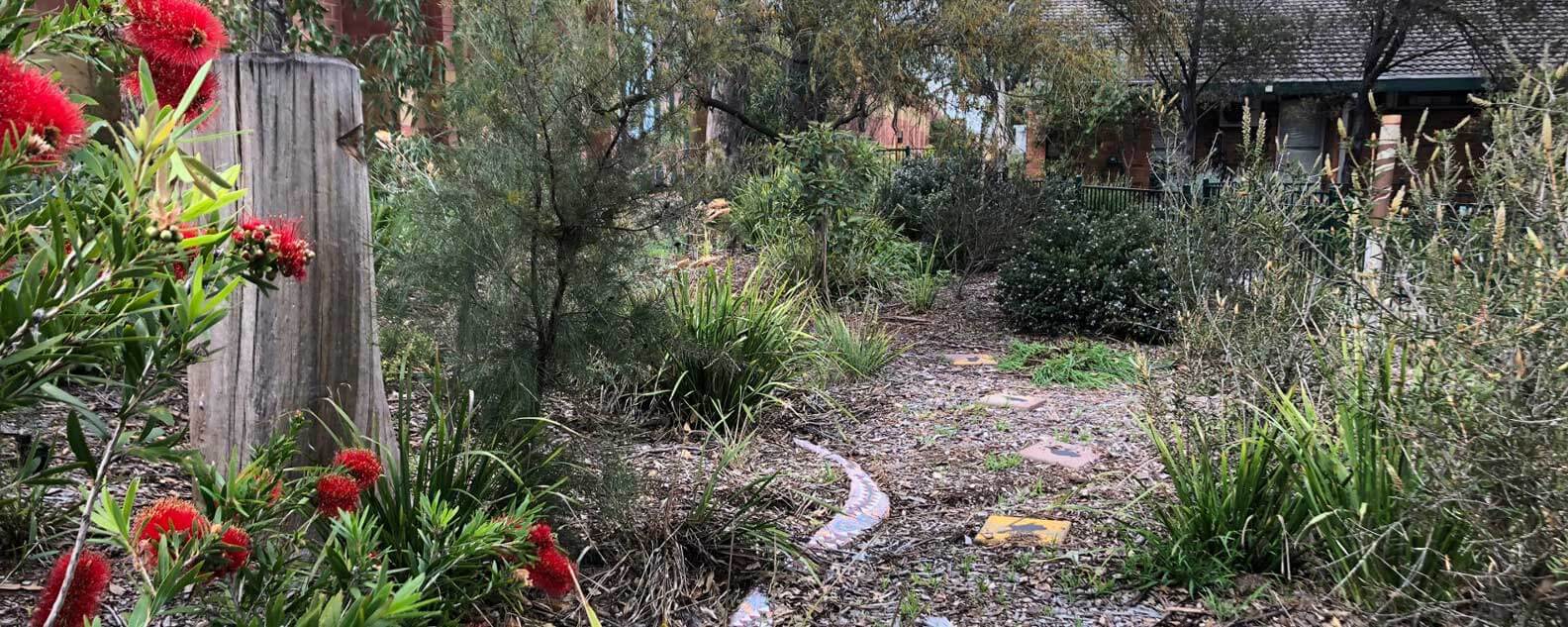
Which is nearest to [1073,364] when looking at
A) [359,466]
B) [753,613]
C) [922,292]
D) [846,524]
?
[922,292]

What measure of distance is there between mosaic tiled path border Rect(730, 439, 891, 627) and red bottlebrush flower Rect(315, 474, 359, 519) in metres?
1.57

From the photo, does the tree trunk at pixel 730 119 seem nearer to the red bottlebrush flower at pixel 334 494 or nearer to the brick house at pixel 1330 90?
the brick house at pixel 1330 90

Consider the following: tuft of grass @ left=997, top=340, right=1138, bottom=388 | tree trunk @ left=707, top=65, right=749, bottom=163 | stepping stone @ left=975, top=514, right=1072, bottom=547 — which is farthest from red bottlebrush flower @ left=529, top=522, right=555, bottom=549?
tree trunk @ left=707, top=65, right=749, bottom=163

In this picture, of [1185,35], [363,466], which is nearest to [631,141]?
[363,466]

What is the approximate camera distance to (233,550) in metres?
1.45

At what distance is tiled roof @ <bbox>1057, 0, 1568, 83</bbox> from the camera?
44.2 feet

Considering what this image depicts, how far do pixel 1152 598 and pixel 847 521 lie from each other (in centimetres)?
118

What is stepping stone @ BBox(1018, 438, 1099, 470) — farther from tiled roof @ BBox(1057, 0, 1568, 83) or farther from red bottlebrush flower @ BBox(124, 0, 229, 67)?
tiled roof @ BBox(1057, 0, 1568, 83)

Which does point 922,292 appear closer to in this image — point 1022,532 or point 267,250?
point 1022,532

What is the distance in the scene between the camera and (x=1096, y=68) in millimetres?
8938

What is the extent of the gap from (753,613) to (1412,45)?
751 inches

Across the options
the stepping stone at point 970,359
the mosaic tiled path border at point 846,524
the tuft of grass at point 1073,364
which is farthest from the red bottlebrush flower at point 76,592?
the stepping stone at point 970,359

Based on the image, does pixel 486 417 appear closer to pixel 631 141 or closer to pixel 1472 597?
pixel 631 141

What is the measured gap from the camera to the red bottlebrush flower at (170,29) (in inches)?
51.3
